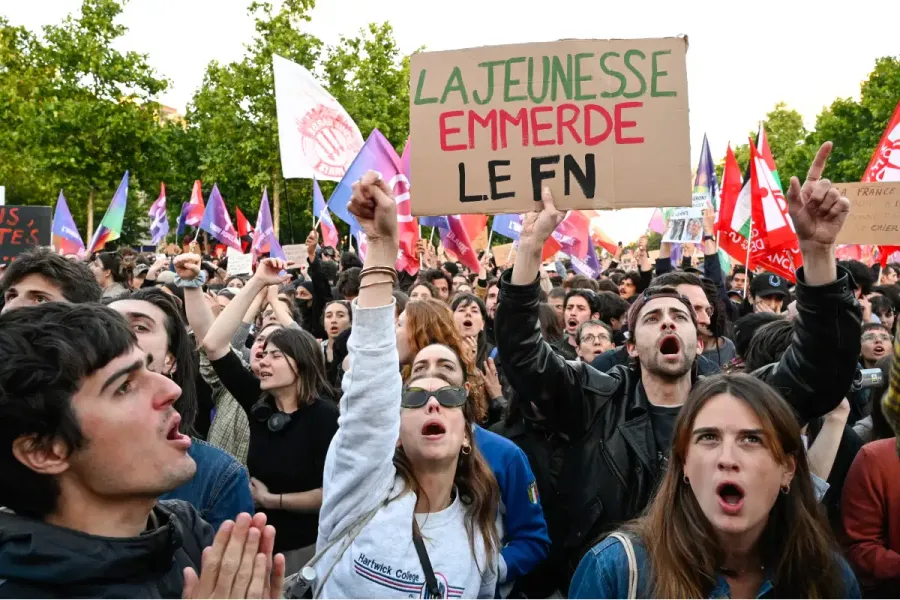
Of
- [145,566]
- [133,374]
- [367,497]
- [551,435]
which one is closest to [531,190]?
[551,435]

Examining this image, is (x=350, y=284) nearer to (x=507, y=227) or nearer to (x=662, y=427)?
(x=507, y=227)

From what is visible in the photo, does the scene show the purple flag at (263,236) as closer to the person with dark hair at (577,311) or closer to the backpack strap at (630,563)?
the person with dark hair at (577,311)

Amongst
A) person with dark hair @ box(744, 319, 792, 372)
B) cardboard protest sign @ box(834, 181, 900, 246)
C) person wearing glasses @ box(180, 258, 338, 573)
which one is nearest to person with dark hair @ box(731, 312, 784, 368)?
person with dark hair @ box(744, 319, 792, 372)

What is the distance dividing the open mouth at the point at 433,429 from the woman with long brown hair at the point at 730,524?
756 millimetres

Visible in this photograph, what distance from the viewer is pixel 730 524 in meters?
2.36

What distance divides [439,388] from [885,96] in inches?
1530

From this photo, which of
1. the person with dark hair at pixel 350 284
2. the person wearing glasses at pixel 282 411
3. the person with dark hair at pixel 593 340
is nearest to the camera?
the person wearing glasses at pixel 282 411

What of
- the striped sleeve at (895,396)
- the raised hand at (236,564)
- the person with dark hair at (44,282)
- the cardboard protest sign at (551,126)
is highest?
the cardboard protest sign at (551,126)

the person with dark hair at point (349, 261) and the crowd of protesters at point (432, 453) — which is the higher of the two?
the person with dark hair at point (349, 261)

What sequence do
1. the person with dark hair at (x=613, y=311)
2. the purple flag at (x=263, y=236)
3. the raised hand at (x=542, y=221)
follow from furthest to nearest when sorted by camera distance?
1. the purple flag at (x=263, y=236)
2. the person with dark hair at (x=613, y=311)
3. the raised hand at (x=542, y=221)

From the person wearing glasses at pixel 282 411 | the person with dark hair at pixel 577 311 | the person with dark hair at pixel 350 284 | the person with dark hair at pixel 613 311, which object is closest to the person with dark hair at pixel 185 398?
the person wearing glasses at pixel 282 411

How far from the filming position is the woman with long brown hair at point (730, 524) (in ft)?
7.64

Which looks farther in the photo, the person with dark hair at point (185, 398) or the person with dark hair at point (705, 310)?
the person with dark hair at point (705, 310)

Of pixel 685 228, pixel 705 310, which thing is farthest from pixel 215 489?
pixel 685 228
